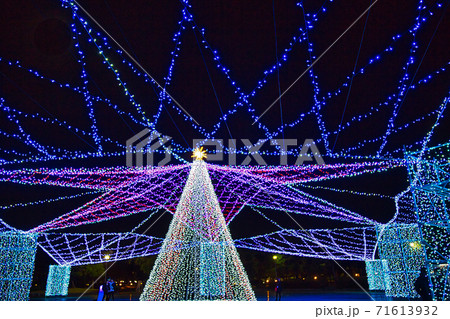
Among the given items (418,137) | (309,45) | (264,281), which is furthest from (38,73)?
(264,281)

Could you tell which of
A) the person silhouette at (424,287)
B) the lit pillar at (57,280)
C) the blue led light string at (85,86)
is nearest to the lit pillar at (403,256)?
the person silhouette at (424,287)

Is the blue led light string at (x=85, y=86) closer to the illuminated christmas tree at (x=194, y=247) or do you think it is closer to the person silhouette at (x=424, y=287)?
the illuminated christmas tree at (x=194, y=247)

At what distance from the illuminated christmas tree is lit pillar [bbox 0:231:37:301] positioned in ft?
14.4

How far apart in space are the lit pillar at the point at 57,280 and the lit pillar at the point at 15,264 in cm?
730

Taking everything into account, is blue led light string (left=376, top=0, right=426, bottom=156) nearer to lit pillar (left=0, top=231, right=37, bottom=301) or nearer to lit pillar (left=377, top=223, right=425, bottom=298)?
lit pillar (left=377, top=223, right=425, bottom=298)

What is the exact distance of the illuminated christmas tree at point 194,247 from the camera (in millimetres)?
8648

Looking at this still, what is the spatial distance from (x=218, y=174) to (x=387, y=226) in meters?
6.16

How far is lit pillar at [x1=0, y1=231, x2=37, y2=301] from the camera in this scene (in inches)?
420

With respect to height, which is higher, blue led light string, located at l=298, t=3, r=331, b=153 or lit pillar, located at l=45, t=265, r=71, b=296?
blue led light string, located at l=298, t=3, r=331, b=153

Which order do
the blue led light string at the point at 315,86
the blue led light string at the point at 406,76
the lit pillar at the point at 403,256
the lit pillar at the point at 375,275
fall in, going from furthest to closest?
1. the lit pillar at the point at 375,275
2. the lit pillar at the point at 403,256
3. the blue led light string at the point at 315,86
4. the blue led light string at the point at 406,76

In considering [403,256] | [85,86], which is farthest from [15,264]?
[403,256]

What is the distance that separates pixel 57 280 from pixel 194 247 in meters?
12.7

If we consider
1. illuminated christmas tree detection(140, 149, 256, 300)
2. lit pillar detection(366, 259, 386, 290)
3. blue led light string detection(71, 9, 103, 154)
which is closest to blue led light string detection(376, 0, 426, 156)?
illuminated christmas tree detection(140, 149, 256, 300)

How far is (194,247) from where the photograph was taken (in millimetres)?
8867
